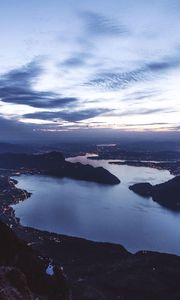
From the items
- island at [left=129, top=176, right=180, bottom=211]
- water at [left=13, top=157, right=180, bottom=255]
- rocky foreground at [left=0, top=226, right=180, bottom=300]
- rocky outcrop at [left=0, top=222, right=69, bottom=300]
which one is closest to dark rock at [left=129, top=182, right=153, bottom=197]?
island at [left=129, top=176, right=180, bottom=211]

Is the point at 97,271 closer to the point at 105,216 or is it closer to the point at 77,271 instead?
the point at 77,271

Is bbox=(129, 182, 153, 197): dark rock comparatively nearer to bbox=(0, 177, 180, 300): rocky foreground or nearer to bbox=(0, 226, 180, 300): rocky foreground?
bbox=(0, 177, 180, 300): rocky foreground

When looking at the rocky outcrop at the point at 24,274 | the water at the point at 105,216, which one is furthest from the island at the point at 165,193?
the rocky outcrop at the point at 24,274

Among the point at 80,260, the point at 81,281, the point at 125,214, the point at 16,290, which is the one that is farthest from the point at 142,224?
the point at 16,290

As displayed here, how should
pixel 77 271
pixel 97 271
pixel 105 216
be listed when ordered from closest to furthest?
pixel 77 271, pixel 97 271, pixel 105 216

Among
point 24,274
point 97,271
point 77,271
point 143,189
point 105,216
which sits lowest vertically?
point 105,216

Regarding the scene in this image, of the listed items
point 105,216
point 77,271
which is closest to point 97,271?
point 77,271
